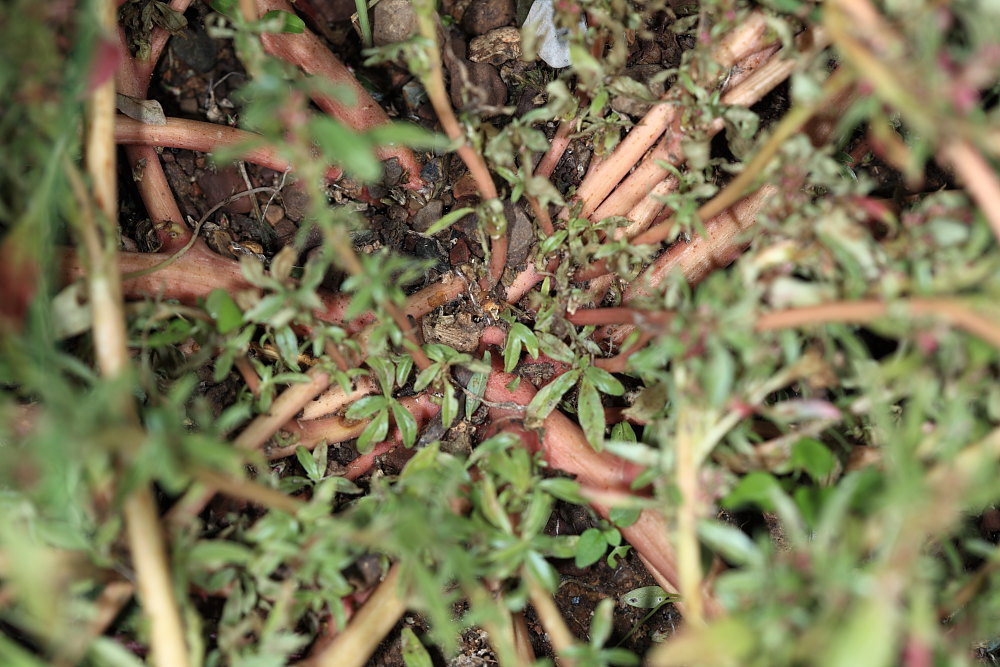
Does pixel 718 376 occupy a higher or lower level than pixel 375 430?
higher

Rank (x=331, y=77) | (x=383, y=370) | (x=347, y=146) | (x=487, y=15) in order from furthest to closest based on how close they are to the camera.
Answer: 1. (x=487, y=15)
2. (x=331, y=77)
3. (x=383, y=370)
4. (x=347, y=146)

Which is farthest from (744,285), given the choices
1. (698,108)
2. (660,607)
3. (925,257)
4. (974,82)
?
(660,607)

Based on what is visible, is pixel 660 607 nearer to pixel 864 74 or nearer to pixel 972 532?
pixel 972 532

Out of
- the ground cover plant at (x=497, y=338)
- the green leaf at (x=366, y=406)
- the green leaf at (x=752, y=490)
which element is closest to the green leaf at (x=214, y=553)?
the ground cover plant at (x=497, y=338)

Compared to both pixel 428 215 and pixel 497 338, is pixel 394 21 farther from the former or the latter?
pixel 497 338

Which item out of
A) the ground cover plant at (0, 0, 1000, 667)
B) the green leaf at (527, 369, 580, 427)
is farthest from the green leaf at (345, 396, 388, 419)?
A: the green leaf at (527, 369, 580, 427)

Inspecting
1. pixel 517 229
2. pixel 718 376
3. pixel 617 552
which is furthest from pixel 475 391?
pixel 718 376

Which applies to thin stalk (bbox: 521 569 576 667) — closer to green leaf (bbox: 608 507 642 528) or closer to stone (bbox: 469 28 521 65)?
green leaf (bbox: 608 507 642 528)

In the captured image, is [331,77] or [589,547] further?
[331,77]
